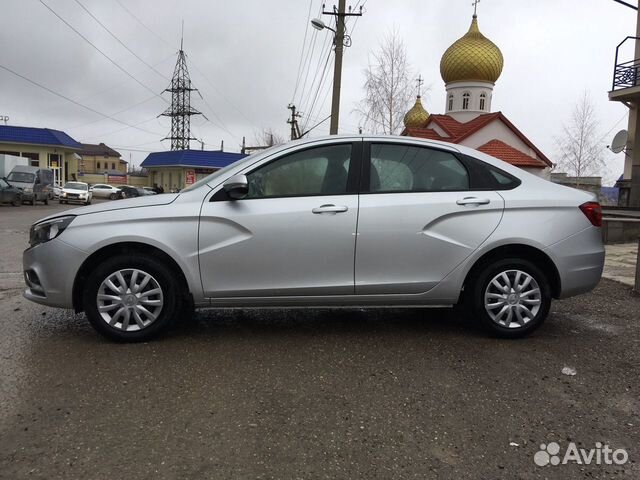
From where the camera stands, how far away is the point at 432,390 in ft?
10.9

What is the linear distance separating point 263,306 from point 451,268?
1.57 metres

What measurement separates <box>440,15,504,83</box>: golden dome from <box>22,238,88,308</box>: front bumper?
33.6 meters

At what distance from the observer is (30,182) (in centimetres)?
2942

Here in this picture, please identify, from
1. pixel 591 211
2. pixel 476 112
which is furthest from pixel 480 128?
pixel 591 211

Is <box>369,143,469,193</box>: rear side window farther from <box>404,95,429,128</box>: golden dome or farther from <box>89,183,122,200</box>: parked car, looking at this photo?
<box>89,183,122,200</box>: parked car

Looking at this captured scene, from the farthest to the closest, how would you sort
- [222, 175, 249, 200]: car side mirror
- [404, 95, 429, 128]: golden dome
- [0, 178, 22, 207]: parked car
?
[404, 95, 429, 128]: golden dome → [0, 178, 22, 207]: parked car → [222, 175, 249, 200]: car side mirror

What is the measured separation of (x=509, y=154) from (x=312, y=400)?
3058 cm

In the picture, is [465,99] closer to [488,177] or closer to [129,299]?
[488,177]

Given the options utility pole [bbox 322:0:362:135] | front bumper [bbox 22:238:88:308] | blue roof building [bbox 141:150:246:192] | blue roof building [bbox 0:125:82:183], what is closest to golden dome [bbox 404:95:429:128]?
blue roof building [bbox 141:150:246:192]

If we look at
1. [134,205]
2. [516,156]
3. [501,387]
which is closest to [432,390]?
[501,387]

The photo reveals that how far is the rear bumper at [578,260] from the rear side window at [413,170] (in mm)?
954

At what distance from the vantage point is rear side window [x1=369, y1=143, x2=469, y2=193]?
4.21 meters

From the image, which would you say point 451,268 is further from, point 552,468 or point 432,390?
point 552,468

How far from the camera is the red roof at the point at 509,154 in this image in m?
30.5
